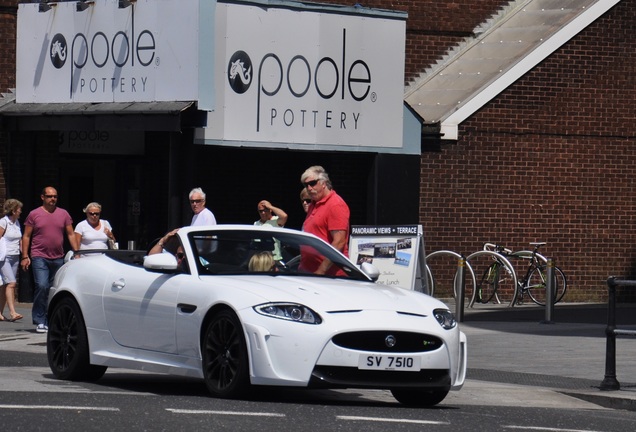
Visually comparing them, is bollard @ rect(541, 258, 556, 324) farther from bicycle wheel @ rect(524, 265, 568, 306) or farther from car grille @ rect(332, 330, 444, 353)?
car grille @ rect(332, 330, 444, 353)

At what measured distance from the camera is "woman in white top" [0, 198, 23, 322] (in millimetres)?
19109

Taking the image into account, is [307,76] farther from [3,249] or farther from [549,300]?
[3,249]

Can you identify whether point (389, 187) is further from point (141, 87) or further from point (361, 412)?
point (361, 412)

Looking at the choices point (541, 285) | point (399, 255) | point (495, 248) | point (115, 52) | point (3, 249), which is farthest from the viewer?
point (495, 248)

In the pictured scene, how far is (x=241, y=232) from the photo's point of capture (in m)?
11.6

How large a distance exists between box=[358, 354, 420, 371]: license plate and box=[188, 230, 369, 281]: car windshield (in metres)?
1.24

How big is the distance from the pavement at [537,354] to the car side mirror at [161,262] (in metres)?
2.46

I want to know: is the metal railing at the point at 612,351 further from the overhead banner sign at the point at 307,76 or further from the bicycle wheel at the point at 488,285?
the bicycle wheel at the point at 488,285

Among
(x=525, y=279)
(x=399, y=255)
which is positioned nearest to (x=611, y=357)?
(x=399, y=255)

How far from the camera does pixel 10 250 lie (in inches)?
757

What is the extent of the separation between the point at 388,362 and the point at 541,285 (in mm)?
13537

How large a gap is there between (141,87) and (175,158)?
106cm

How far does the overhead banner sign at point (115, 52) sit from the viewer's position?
64.3ft

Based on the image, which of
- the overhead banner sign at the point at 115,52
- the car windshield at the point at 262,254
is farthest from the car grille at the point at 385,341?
the overhead banner sign at the point at 115,52
